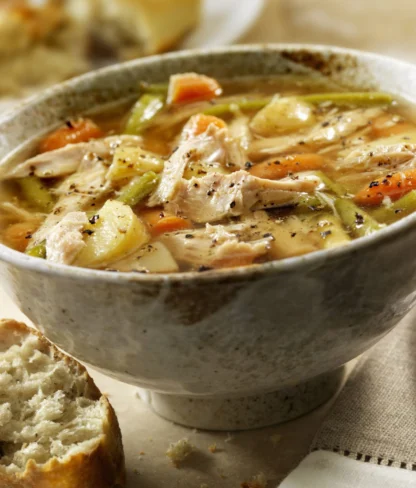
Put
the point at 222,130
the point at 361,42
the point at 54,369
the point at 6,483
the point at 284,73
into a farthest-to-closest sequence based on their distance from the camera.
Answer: the point at 361,42
the point at 284,73
the point at 222,130
the point at 54,369
the point at 6,483

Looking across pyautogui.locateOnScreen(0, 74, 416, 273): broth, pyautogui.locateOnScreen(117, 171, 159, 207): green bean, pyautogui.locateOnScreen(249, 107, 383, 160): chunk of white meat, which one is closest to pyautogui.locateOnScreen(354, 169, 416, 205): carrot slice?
pyautogui.locateOnScreen(0, 74, 416, 273): broth

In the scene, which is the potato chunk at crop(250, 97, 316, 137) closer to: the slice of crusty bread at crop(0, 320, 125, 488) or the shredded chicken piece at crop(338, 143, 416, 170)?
the shredded chicken piece at crop(338, 143, 416, 170)

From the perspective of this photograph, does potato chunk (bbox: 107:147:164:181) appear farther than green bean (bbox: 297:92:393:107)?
No

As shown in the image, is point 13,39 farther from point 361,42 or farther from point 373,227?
point 373,227

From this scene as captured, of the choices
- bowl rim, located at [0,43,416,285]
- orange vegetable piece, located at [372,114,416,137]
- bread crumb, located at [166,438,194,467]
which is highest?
bowl rim, located at [0,43,416,285]

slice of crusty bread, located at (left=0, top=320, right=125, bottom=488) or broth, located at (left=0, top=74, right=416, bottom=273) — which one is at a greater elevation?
broth, located at (left=0, top=74, right=416, bottom=273)

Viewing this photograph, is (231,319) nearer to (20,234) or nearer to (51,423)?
(51,423)

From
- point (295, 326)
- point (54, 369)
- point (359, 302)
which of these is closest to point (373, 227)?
point (359, 302)
